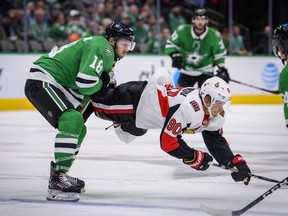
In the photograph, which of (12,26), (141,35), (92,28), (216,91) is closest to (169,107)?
(216,91)

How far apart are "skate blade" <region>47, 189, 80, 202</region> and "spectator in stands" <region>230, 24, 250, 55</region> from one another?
9136 mm

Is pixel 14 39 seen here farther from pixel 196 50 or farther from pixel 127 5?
pixel 196 50

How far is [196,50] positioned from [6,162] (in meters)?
4.06

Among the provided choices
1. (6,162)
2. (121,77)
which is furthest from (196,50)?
(6,162)

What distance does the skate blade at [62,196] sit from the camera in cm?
452

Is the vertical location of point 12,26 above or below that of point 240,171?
below

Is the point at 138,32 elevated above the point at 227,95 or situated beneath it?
situated beneath

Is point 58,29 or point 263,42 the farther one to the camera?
point 263,42

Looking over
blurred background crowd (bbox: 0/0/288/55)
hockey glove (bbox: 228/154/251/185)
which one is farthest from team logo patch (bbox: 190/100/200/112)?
blurred background crowd (bbox: 0/0/288/55)

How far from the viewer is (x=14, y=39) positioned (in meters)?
11.5

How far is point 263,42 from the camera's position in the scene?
1367 centimetres

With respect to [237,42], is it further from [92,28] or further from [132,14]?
[92,28]

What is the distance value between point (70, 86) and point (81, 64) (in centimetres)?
25

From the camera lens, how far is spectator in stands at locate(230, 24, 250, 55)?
13.4m
